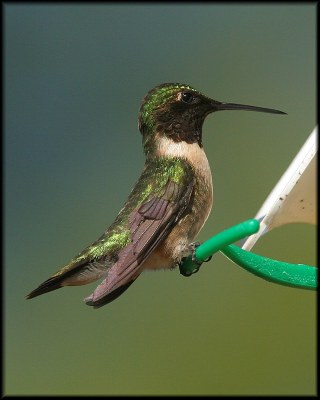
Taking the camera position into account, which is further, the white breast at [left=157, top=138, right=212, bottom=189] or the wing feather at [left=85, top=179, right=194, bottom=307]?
the white breast at [left=157, top=138, right=212, bottom=189]

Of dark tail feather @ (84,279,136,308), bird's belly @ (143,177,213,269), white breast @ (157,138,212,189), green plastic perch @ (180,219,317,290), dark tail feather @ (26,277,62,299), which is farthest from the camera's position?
white breast @ (157,138,212,189)

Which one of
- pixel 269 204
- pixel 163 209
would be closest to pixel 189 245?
pixel 163 209

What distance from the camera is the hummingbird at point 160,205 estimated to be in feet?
10.6

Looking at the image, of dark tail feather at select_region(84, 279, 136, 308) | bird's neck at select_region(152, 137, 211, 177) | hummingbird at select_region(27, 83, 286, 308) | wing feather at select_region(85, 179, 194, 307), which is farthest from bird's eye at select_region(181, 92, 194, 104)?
dark tail feather at select_region(84, 279, 136, 308)

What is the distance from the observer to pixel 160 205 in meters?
3.38

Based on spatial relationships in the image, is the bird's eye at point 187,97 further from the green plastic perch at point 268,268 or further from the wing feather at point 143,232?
the green plastic perch at point 268,268

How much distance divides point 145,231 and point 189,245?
191 mm

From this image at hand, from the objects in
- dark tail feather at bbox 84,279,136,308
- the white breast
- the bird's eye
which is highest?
the bird's eye

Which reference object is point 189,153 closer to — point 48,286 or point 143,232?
point 143,232

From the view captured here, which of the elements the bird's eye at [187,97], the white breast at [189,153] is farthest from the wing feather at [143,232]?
the bird's eye at [187,97]

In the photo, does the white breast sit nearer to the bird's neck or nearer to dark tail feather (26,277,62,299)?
the bird's neck

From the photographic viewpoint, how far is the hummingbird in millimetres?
3232

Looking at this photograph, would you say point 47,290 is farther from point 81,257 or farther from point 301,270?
point 301,270

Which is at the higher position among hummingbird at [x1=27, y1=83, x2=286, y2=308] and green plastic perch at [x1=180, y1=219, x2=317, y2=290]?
hummingbird at [x1=27, y1=83, x2=286, y2=308]
